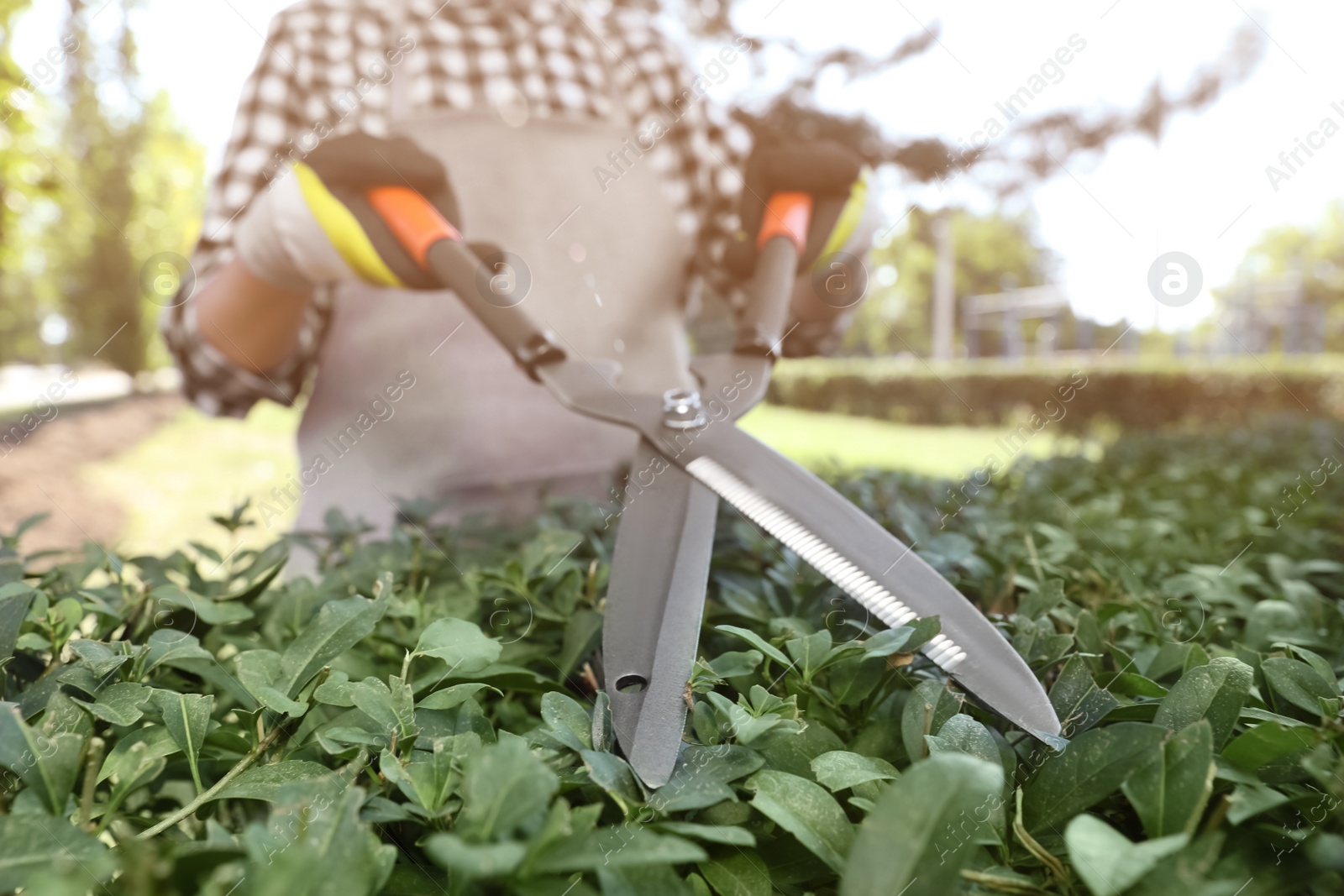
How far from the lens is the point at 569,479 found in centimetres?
164

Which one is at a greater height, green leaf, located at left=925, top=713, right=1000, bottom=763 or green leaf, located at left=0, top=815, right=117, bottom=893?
green leaf, located at left=925, top=713, right=1000, bottom=763

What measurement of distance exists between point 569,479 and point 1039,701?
120cm

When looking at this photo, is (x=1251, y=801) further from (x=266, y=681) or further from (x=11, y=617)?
(x=11, y=617)

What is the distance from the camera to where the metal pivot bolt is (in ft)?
2.84

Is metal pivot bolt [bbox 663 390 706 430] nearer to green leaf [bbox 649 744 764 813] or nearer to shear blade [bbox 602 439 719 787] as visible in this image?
shear blade [bbox 602 439 719 787]

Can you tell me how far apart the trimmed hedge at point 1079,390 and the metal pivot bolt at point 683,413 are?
781 centimetres

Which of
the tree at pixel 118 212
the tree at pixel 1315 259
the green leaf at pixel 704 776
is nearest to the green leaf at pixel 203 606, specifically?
the green leaf at pixel 704 776

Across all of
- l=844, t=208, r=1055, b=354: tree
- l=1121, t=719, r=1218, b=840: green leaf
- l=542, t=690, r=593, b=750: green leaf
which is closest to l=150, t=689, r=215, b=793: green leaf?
l=542, t=690, r=593, b=750: green leaf

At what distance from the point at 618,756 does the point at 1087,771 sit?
309mm

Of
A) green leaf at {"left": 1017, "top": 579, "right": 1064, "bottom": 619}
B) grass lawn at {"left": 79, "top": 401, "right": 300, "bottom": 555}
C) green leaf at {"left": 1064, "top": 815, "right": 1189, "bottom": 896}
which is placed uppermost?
green leaf at {"left": 1064, "top": 815, "right": 1189, "bottom": 896}

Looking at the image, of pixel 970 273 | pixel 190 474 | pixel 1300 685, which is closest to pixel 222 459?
pixel 190 474

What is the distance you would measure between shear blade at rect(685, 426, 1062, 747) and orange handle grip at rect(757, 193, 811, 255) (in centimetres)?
47

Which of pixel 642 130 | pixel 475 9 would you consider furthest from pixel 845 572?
pixel 475 9

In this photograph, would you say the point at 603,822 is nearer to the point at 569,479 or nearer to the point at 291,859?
the point at 291,859
